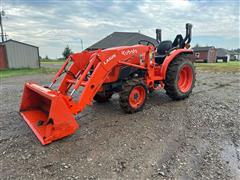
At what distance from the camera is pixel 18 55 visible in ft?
64.8

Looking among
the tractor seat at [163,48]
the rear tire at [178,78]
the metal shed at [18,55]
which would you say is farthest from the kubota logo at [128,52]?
the metal shed at [18,55]

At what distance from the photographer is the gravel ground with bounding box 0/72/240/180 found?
8.19 feet

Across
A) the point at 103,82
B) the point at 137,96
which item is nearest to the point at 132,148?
the point at 103,82

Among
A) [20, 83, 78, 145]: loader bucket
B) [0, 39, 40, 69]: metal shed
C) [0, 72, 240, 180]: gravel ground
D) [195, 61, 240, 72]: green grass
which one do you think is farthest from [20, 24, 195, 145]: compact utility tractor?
[0, 39, 40, 69]: metal shed

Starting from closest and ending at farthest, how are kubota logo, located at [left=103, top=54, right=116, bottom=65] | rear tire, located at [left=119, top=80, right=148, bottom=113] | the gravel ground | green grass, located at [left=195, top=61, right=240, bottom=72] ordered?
1. the gravel ground
2. kubota logo, located at [left=103, top=54, right=116, bottom=65]
3. rear tire, located at [left=119, top=80, right=148, bottom=113]
4. green grass, located at [left=195, top=61, right=240, bottom=72]

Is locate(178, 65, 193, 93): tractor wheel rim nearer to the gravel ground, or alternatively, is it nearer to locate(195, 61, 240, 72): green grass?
the gravel ground

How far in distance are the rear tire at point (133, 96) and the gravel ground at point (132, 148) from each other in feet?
0.61

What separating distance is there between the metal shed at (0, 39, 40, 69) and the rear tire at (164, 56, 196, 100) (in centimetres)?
1865

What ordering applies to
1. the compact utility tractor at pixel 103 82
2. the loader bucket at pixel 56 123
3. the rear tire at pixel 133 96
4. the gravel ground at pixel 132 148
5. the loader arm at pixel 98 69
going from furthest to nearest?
1. the rear tire at pixel 133 96
2. the loader arm at pixel 98 69
3. the compact utility tractor at pixel 103 82
4. the loader bucket at pixel 56 123
5. the gravel ground at pixel 132 148

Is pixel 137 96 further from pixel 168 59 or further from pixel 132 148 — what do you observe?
pixel 132 148

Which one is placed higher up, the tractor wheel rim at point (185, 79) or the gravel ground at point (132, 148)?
the tractor wheel rim at point (185, 79)

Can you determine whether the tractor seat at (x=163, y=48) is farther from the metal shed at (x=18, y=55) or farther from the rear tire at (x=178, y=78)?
the metal shed at (x=18, y=55)

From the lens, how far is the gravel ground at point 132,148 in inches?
98.3

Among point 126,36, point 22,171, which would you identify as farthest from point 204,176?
point 126,36
